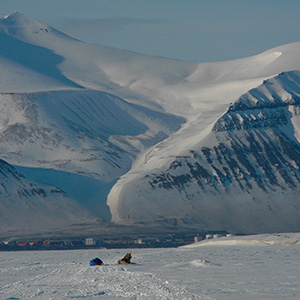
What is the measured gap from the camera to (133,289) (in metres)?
65.9

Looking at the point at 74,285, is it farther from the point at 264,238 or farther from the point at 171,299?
A: the point at 264,238

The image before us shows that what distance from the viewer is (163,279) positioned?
71.6 meters

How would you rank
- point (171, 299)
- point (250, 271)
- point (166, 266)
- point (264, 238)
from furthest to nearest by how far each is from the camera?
point (264, 238) < point (166, 266) < point (250, 271) < point (171, 299)

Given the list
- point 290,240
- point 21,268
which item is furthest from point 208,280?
point 290,240

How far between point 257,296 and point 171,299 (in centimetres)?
566

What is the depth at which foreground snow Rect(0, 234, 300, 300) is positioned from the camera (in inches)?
2472

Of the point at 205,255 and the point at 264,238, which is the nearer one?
the point at 205,255

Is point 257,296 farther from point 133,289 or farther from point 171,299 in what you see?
point 133,289

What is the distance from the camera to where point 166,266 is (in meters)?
84.1

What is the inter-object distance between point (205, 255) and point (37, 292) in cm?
3833

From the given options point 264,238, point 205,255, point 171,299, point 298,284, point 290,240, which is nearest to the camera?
point 171,299

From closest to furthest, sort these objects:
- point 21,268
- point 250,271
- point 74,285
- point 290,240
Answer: point 74,285
point 250,271
point 21,268
point 290,240

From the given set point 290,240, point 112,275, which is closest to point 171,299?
point 112,275

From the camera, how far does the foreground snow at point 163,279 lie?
6278 cm
